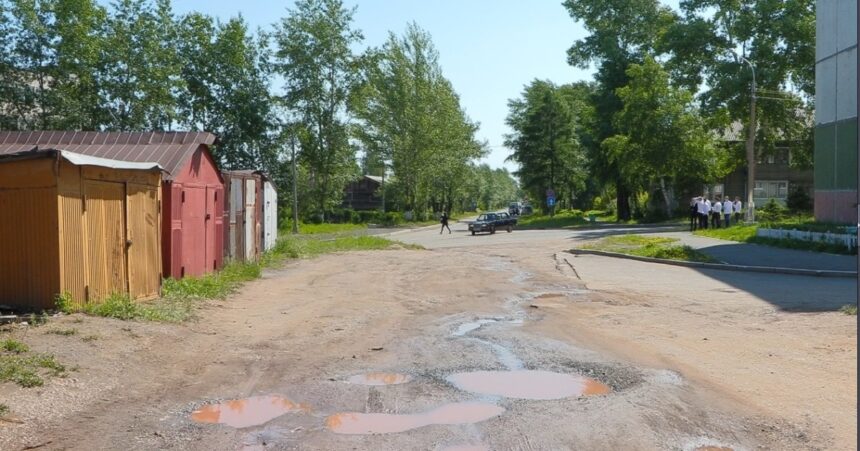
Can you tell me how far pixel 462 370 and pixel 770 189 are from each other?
64.2 metres

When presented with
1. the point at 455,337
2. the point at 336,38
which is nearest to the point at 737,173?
the point at 336,38

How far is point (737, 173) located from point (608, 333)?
58.6 meters

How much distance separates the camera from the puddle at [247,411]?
6.36 meters

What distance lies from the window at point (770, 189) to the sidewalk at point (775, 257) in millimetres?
41564

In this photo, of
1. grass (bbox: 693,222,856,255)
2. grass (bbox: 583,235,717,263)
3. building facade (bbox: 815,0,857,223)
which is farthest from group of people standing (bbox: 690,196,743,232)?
building facade (bbox: 815,0,857,223)

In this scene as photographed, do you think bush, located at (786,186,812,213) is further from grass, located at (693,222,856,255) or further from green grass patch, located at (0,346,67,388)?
green grass patch, located at (0,346,67,388)

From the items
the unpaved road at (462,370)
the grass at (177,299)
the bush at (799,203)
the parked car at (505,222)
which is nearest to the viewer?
the unpaved road at (462,370)

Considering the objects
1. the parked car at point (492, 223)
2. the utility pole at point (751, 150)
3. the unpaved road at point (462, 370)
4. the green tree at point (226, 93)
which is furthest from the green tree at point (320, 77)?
the unpaved road at point (462, 370)

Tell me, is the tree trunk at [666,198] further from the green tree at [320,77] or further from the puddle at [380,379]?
the puddle at [380,379]

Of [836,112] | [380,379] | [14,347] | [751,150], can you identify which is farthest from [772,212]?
[14,347]

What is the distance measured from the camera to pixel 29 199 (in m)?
10.0

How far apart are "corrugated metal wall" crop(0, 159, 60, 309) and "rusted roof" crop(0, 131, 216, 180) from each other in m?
3.13

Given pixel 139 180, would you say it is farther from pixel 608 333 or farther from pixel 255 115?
pixel 255 115

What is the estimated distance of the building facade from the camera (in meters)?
27.2
